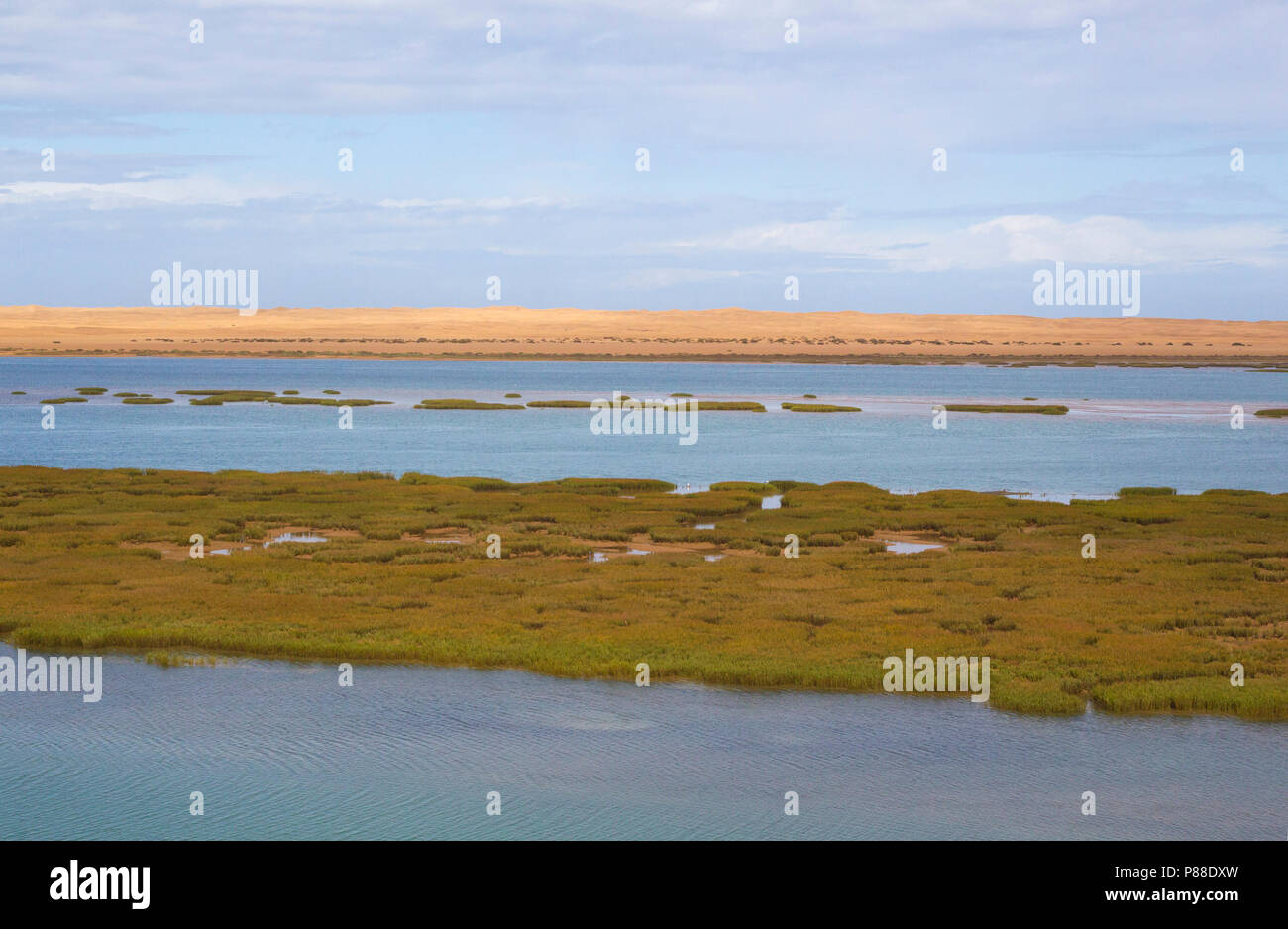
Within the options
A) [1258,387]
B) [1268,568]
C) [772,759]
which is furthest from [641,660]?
[1258,387]

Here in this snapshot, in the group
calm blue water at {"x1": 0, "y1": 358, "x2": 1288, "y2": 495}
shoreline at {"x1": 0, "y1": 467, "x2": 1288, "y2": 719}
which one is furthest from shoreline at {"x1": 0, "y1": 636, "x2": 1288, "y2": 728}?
calm blue water at {"x1": 0, "y1": 358, "x2": 1288, "y2": 495}

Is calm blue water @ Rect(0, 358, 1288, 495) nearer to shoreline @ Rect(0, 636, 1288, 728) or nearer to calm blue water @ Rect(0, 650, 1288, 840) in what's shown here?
shoreline @ Rect(0, 636, 1288, 728)

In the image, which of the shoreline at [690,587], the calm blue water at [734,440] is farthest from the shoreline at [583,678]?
the calm blue water at [734,440]

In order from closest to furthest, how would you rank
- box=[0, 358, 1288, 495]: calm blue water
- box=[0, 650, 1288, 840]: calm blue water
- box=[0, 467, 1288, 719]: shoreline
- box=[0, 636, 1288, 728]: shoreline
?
box=[0, 650, 1288, 840]: calm blue water
box=[0, 636, 1288, 728]: shoreline
box=[0, 467, 1288, 719]: shoreline
box=[0, 358, 1288, 495]: calm blue water

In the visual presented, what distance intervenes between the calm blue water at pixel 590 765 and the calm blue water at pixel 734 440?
34.4 metres

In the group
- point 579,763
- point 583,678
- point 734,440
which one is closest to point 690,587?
point 583,678

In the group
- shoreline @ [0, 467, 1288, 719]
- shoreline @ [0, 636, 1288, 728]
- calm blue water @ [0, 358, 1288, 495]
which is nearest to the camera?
shoreline @ [0, 636, 1288, 728]

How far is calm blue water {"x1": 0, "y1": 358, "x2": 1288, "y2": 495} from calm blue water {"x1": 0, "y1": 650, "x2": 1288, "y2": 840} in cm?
3438

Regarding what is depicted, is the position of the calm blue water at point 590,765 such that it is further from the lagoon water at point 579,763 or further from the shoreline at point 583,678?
the shoreline at point 583,678

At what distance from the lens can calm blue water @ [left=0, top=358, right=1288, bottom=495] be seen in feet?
199

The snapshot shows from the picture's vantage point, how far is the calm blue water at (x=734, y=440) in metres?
60.6

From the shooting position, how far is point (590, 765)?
1827 centimetres
